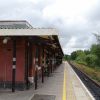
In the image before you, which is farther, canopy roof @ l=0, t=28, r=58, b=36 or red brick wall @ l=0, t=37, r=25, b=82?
red brick wall @ l=0, t=37, r=25, b=82

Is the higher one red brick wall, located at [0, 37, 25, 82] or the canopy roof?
the canopy roof

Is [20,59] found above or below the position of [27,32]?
below


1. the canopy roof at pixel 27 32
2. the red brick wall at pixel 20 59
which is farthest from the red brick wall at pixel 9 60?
the canopy roof at pixel 27 32

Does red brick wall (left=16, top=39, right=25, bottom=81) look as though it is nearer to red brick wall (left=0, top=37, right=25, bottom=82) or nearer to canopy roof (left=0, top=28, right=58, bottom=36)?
red brick wall (left=0, top=37, right=25, bottom=82)

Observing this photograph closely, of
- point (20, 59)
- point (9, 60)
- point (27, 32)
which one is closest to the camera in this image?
point (27, 32)

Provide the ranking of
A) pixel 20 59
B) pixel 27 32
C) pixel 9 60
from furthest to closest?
pixel 9 60, pixel 20 59, pixel 27 32

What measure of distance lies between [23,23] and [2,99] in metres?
7.53

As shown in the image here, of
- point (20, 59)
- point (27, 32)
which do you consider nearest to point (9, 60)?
point (20, 59)

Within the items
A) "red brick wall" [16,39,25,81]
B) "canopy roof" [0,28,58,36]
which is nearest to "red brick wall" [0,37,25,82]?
"red brick wall" [16,39,25,81]

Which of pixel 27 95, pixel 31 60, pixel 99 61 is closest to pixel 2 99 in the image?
pixel 27 95

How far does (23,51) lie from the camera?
19.2 m

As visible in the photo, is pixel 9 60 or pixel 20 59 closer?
pixel 20 59

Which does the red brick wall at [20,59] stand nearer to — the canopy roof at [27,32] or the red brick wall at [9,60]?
the red brick wall at [9,60]

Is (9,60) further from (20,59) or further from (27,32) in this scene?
(27,32)
